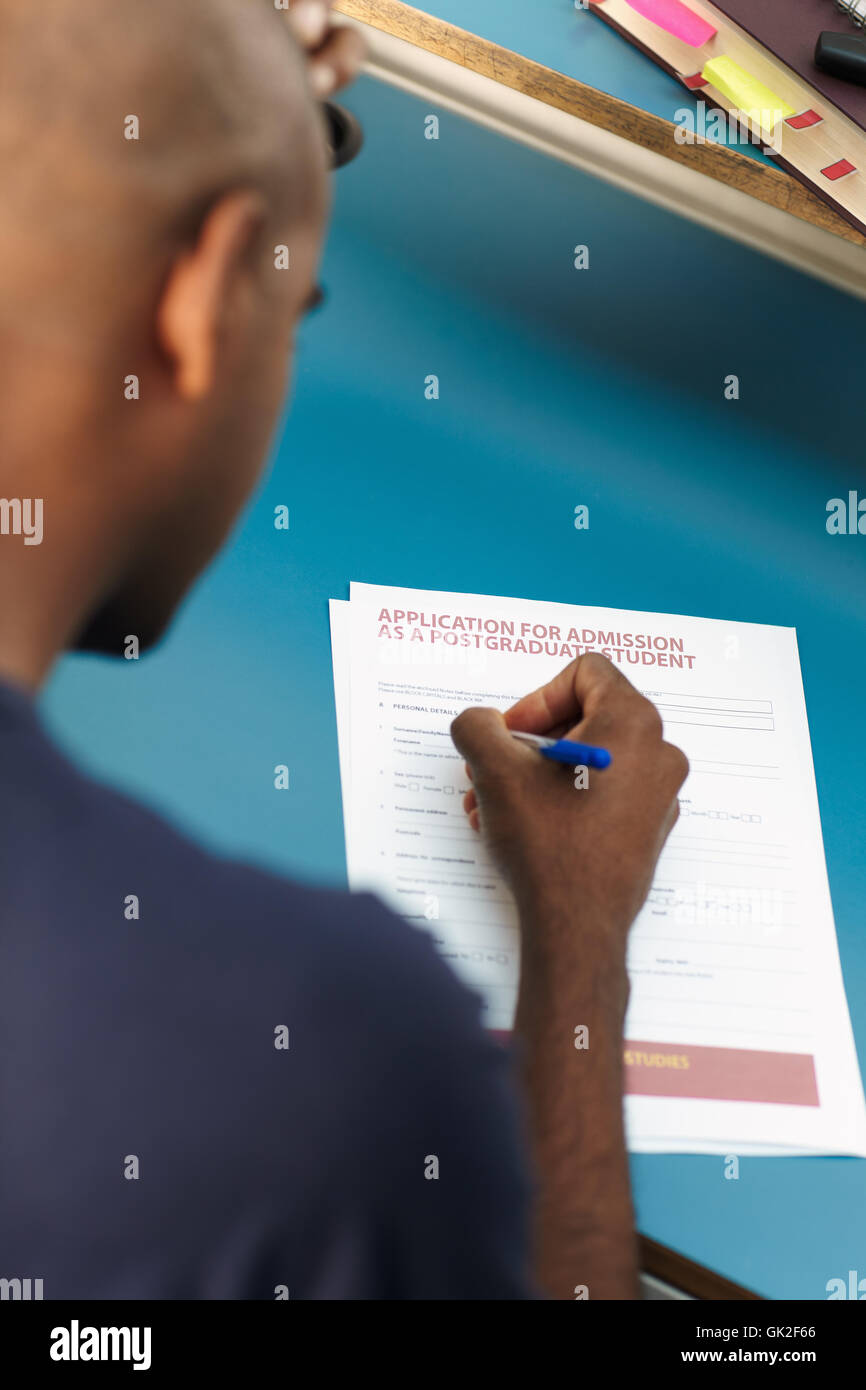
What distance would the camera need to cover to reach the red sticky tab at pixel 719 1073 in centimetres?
62

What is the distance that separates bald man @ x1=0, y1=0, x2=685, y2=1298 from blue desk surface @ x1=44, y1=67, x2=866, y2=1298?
26cm

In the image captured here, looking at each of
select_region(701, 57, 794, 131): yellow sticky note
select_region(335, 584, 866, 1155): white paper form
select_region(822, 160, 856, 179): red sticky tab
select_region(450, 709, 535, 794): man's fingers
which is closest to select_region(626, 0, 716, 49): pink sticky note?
select_region(701, 57, 794, 131): yellow sticky note

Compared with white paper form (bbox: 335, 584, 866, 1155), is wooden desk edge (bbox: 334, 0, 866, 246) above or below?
above

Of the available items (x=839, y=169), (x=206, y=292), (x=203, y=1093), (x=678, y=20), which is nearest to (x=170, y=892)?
(x=203, y=1093)

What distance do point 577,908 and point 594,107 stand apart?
0.56 meters

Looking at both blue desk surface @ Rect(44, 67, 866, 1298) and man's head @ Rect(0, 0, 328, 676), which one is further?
blue desk surface @ Rect(44, 67, 866, 1298)

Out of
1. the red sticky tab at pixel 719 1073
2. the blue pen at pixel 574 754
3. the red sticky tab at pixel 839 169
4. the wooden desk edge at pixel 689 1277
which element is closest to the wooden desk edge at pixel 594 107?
the red sticky tab at pixel 839 169

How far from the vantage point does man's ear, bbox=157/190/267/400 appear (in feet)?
1.12

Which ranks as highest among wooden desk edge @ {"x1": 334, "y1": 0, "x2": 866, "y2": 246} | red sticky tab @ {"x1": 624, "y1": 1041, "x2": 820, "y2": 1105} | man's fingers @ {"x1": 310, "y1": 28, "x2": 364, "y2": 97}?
wooden desk edge @ {"x1": 334, "y1": 0, "x2": 866, "y2": 246}

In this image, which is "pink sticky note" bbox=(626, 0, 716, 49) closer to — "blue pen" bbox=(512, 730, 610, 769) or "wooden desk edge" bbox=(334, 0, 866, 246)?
"wooden desk edge" bbox=(334, 0, 866, 246)

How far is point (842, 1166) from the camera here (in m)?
0.63

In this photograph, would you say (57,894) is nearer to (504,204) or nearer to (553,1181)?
(553,1181)

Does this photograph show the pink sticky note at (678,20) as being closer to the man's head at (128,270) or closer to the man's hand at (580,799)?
the man's hand at (580,799)

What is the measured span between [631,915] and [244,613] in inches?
10.9
